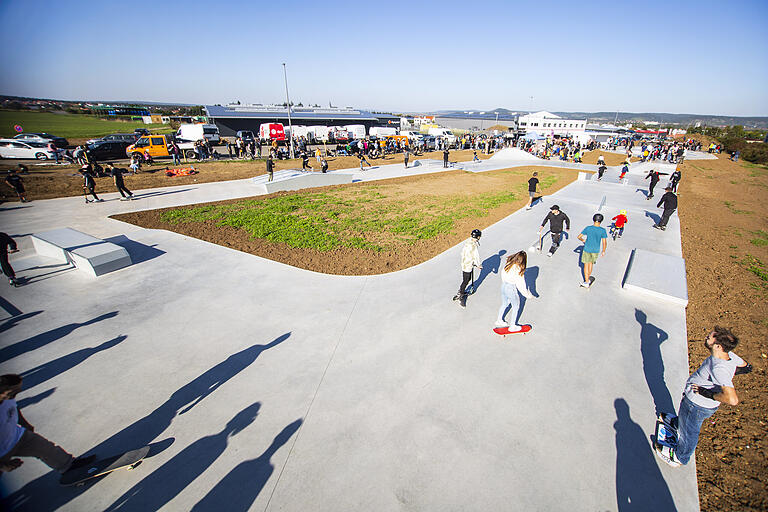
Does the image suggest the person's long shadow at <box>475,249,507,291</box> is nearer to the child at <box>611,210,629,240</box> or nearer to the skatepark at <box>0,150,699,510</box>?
the skatepark at <box>0,150,699,510</box>

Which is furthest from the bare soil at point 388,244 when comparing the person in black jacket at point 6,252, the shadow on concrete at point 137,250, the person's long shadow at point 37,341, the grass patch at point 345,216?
the person's long shadow at point 37,341

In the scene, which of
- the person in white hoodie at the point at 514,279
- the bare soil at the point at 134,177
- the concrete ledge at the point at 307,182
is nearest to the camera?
the person in white hoodie at the point at 514,279

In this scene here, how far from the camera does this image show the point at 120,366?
16.4ft

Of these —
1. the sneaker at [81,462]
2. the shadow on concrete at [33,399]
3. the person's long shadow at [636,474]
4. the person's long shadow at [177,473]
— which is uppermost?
the sneaker at [81,462]

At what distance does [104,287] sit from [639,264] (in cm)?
1341

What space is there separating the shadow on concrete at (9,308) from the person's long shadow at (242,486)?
6442 millimetres

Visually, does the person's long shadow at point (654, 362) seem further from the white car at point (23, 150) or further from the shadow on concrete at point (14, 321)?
the white car at point (23, 150)

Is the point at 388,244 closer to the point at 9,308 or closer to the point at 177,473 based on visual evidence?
the point at 177,473

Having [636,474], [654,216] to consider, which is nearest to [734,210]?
[654,216]

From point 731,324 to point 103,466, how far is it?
Result: 10828mm

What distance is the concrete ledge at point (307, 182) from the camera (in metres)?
17.1

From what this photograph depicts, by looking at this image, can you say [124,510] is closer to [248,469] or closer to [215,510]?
[215,510]

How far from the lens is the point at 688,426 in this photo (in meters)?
3.39

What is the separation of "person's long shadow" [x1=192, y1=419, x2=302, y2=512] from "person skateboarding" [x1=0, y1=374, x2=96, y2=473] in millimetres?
1569
